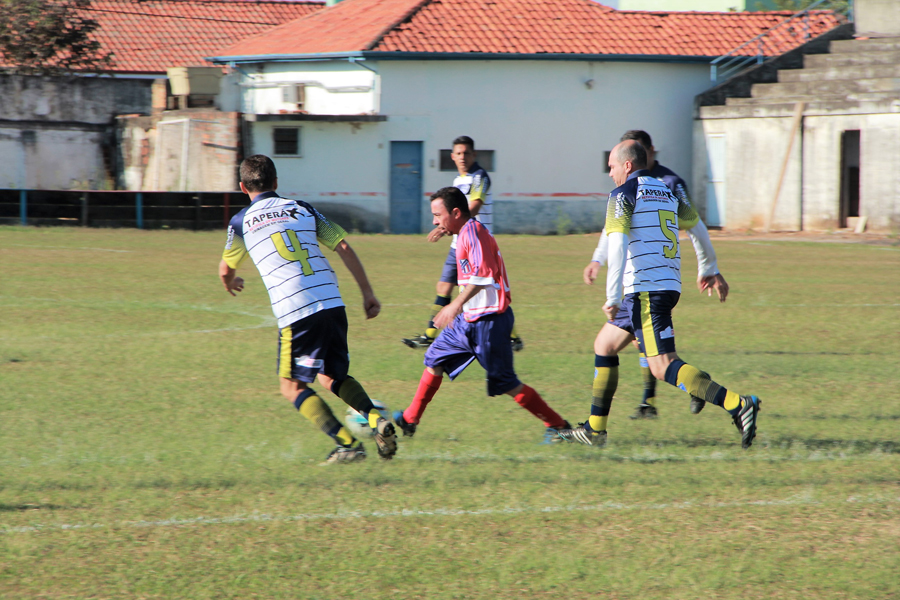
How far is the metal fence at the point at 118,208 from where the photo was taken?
23797mm

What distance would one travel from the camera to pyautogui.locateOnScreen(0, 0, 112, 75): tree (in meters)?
32.2

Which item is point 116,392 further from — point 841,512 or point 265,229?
point 841,512

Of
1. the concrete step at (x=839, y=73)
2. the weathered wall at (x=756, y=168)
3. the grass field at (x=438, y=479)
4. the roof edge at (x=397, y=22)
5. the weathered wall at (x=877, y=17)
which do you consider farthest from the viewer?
the weathered wall at (x=877, y=17)

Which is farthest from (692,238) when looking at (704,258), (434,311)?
(434,311)

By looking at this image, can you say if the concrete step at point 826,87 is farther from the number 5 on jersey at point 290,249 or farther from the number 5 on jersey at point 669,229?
the number 5 on jersey at point 290,249

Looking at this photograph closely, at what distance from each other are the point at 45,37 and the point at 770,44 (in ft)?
74.8

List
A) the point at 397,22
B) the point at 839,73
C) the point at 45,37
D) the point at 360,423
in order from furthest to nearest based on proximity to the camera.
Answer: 1. the point at 45,37
2. the point at 397,22
3. the point at 839,73
4. the point at 360,423

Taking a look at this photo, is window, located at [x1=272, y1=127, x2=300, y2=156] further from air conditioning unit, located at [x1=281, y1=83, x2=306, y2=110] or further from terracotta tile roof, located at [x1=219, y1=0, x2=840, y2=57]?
terracotta tile roof, located at [x1=219, y1=0, x2=840, y2=57]

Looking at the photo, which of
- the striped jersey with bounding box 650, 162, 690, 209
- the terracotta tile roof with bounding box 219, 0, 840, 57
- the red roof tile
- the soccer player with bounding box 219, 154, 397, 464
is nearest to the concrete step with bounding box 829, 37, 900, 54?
the terracotta tile roof with bounding box 219, 0, 840, 57

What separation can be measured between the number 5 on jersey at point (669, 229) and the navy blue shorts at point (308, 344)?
1961 millimetres

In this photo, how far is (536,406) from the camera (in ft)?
20.5

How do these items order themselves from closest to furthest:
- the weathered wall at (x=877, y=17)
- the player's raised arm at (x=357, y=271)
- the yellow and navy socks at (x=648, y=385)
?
the player's raised arm at (x=357, y=271) < the yellow and navy socks at (x=648, y=385) < the weathered wall at (x=877, y=17)

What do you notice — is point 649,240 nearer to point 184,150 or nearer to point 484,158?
point 484,158

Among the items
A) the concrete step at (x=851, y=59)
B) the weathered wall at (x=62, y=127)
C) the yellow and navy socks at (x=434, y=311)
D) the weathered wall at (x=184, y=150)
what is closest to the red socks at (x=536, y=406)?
the yellow and navy socks at (x=434, y=311)
